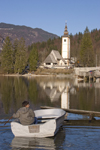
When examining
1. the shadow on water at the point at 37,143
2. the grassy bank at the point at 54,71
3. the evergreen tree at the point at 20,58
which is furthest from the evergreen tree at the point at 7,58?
the shadow on water at the point at 37,143

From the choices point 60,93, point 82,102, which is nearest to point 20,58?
point 60,93

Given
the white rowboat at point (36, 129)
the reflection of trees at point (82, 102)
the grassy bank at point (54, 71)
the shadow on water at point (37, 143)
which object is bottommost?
the shadow on water at point (37, 143)

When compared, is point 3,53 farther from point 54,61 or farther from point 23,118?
point 23,118

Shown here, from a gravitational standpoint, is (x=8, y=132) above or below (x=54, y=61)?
below

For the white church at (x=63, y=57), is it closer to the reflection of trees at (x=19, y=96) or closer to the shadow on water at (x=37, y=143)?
the reflection of trees at (x=19, y=96)

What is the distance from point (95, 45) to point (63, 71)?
98.8 meters

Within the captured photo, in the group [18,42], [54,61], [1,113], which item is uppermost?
[18,42]

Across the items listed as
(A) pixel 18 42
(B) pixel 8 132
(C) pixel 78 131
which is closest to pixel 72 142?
(C) pixel 78 131

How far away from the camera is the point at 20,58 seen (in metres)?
80.2

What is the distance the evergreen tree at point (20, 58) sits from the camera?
78.0m

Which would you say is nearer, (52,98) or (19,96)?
(52,98)

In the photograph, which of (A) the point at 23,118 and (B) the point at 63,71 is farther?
(B) the point at 63,71

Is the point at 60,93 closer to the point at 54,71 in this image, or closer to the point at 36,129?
the point at 36,129

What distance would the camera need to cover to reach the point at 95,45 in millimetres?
167375
